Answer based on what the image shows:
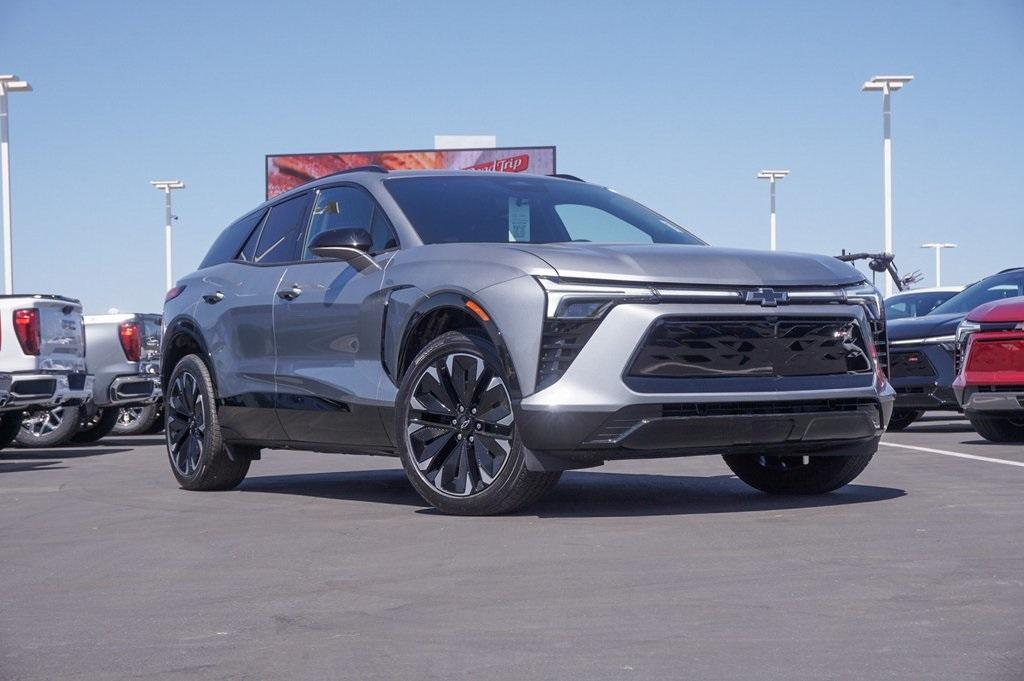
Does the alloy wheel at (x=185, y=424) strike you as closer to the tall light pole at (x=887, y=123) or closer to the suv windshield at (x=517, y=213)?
the suv windshield at (x=517, y=213)

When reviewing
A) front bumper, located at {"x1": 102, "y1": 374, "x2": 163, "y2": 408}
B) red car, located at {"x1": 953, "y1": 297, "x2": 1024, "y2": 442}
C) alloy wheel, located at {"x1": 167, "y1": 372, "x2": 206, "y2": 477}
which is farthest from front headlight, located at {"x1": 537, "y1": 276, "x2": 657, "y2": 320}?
front bumper, located at {"x1": 102, "y1": 374, "x2": 163, "y2": 408}

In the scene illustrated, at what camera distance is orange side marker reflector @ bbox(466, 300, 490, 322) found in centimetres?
670

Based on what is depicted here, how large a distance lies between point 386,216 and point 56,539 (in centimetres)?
220

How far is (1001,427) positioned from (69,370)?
789 cm

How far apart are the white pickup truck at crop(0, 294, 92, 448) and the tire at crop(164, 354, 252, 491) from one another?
12.8ft

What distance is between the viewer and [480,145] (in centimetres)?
5766

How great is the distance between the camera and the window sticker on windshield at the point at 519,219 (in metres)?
7.81

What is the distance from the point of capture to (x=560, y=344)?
6469 mm

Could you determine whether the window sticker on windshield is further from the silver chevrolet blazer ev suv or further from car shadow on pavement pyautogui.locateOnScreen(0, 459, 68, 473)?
car shadow on pavement pyautogui.locateOnScreen(0, 459, 68, 473)

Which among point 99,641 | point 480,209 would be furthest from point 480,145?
point 99,641

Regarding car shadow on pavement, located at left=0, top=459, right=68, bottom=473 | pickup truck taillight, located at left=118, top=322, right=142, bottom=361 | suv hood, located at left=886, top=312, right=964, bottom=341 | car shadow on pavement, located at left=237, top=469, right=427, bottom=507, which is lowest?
car shadow on pavement, located at left=0, top=459, right=68, bottom=473

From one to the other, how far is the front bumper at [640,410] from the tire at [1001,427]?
6.04 m

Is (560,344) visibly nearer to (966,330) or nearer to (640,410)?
(640,410)

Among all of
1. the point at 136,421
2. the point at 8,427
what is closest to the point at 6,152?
the point at 136,421
